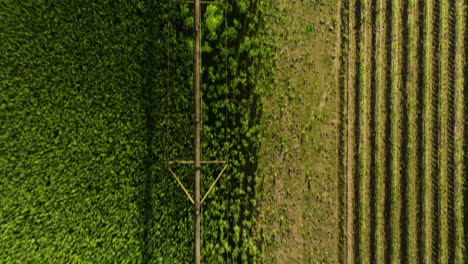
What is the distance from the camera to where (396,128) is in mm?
3713

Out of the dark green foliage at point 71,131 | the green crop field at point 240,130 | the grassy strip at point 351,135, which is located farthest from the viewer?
the grassy strip at point 351,135

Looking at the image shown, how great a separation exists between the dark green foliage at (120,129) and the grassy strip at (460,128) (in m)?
2.84

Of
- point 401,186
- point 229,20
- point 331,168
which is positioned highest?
point 229,20

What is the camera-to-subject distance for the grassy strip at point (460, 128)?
3734 mm

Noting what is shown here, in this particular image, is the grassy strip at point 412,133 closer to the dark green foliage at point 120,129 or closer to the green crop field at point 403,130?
→ the green crop field at point 403,130

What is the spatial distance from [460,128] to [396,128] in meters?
0.94

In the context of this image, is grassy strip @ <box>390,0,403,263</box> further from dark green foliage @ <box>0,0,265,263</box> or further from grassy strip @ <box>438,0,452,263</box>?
dark green foliage @ <box>0,0,265,263</box>

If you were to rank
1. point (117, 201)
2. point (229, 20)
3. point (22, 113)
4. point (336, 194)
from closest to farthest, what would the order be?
point (22, 113) → point (117, 201) → point (229, 20) → point (336, 194)

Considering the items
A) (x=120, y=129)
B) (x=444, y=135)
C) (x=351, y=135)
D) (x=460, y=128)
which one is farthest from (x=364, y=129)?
(x=120, y=129)

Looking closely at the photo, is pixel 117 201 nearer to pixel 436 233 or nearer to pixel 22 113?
pixel 22 113

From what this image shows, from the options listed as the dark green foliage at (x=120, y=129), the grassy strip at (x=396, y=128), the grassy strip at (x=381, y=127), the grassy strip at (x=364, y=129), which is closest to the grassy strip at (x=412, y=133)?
the grassy strip at (x=396, y=128)

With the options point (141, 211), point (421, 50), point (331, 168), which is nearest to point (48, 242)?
point (141, 211)

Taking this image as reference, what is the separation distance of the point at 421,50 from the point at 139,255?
4.66 meters

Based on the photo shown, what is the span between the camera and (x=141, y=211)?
3.28 m
